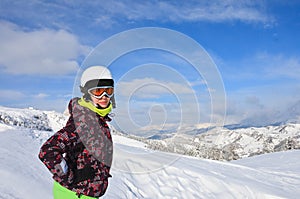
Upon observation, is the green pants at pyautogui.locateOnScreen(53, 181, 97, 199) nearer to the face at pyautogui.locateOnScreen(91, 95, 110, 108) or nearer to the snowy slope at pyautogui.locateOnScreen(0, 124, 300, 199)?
the face at pyautogui.locateOnScreen(91, 95, 110, 108)

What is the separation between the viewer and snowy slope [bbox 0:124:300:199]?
483cm

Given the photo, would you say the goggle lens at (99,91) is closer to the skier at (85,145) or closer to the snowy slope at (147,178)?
the skier at (85,145)

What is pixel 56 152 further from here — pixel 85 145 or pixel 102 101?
pixel 102 101

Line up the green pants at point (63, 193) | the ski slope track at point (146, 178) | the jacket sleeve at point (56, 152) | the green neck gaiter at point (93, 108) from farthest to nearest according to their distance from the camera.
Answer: the ski slope track at point (146, 178) → the green neck gaiter at point (93, 108) → the green pants at point (63, 193) → the jacket sleeve at point (56, 152)

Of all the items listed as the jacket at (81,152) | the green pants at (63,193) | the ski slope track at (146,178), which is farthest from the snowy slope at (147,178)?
the jacket at (81,152)

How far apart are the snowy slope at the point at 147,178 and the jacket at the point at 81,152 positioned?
2.47m

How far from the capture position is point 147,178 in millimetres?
7543

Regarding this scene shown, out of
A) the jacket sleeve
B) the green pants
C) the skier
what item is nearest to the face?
the skier

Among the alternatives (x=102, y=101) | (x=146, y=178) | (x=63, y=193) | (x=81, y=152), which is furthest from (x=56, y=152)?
(x=146, y=178)

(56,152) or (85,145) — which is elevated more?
(85,145)

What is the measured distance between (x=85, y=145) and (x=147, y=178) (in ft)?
19.0

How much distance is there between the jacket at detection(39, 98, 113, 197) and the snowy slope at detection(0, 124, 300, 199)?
A: 2.47 metres

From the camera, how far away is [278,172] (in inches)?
437

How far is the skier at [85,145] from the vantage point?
191 centimetres
